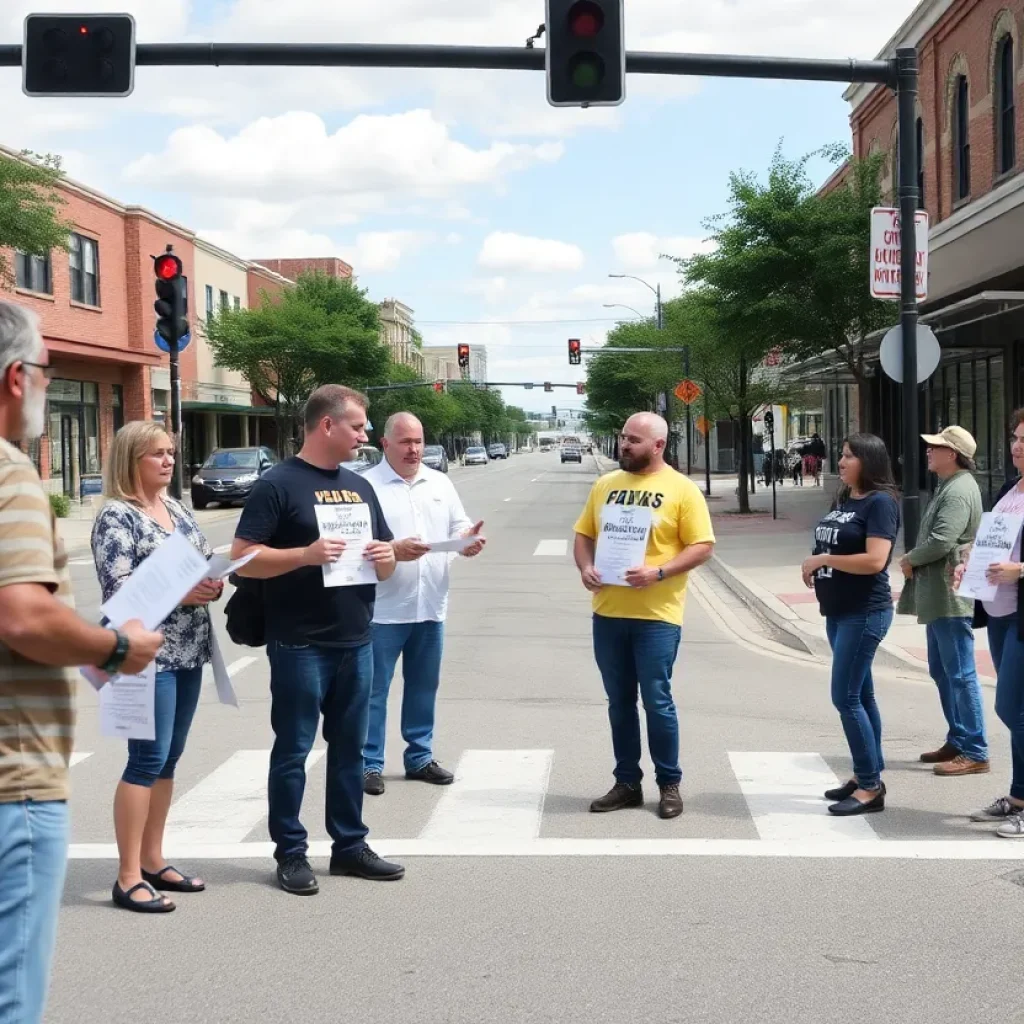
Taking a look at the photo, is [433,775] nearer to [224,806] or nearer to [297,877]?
[224,806]

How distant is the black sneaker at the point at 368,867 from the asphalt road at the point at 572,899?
78mm

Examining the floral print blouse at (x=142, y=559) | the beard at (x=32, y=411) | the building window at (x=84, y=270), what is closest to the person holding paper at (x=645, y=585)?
the floral print blouse at (x=142, y=559)

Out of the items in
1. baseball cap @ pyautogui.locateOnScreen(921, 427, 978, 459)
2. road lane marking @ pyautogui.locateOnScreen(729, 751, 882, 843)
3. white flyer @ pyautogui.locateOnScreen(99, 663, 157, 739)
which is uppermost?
baseball cap @ pyautogui.locateOnScreen(921, 427, 978, 459)

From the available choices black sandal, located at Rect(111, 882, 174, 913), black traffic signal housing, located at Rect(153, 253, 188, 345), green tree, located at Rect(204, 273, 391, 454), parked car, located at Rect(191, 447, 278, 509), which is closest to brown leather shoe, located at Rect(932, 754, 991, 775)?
black sandal, located at Rect(111, 882, 174, 913)

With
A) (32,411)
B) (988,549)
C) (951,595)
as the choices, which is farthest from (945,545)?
(32,411)

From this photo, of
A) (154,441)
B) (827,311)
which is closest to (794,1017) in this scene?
(154,441)

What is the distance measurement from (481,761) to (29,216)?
1953 centimetres

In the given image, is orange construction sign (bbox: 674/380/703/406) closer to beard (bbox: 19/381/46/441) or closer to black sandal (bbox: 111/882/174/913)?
black sandal (bbox: 111/882/174/913)

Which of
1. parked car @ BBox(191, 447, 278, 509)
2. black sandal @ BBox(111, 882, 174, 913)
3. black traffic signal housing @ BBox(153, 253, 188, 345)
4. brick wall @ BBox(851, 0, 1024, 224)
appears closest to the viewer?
black sandal @ BBox(111, 882, 174, 913)

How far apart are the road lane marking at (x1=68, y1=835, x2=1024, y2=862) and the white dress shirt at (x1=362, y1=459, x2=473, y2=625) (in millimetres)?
1505

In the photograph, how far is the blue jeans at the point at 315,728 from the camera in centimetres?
559

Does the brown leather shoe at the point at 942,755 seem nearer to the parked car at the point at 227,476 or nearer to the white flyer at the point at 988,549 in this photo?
the white flyer at the point at 988,549

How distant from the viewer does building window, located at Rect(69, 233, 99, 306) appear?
133ft

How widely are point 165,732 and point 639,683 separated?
2.53m
